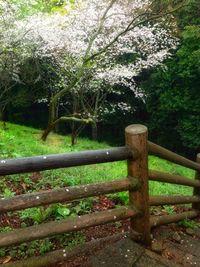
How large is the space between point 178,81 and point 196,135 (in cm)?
316

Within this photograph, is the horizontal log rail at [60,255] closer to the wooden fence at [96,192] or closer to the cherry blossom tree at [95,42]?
the wooden fence at [96,192]

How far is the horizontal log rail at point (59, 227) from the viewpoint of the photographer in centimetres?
300

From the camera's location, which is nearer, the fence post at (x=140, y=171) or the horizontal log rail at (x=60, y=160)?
the horizontal log rail at (x=60, y=160)

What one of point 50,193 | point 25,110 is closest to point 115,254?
point 50,193

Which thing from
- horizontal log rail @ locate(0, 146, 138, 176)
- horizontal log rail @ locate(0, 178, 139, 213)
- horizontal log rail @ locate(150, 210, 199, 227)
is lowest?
horizontal log rail @ locate(150, 210, 199, 227)

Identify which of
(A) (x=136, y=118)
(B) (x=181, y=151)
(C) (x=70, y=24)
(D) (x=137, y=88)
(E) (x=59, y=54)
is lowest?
(B) (x=181, y=151)

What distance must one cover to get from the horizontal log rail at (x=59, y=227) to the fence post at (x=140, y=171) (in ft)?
0.37

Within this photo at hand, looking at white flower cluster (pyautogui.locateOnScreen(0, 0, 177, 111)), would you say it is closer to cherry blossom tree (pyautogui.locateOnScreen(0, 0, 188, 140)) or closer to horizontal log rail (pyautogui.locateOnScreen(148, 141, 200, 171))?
cherry blossom tree (pyautogui.locateOnScreen(0, 0, 188, 140))

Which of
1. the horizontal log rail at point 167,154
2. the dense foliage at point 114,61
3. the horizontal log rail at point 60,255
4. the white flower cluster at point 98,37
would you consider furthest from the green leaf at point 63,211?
the white flower cluster at point 98,37

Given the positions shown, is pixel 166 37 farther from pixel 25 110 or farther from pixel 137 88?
pixel 25 110

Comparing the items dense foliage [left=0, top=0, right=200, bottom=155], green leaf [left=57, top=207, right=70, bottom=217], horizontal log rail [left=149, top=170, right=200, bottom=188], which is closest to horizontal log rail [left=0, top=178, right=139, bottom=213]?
horizontal log rail [left=149, top=170, right=200, bottom=188]

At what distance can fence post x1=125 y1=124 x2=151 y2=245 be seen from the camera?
3654mm

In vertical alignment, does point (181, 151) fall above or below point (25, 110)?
below

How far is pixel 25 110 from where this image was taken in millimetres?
27438
